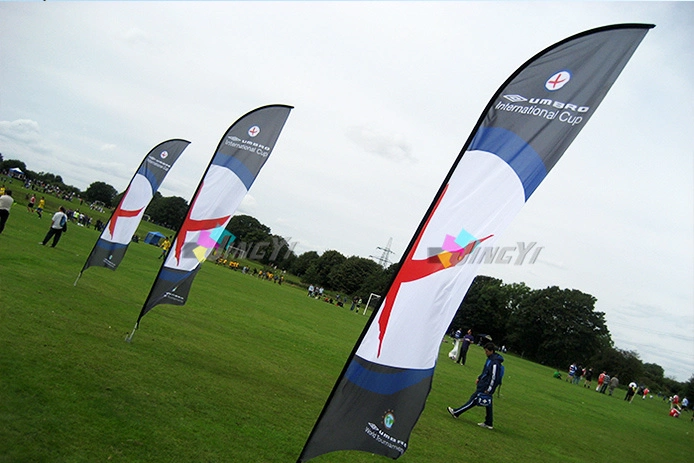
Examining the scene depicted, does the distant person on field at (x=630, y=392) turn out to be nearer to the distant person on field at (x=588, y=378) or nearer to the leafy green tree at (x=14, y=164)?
the distant person on field at (x=588, y=378)

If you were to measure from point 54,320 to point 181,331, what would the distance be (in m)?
3.24

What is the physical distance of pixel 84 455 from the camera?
15.8ft

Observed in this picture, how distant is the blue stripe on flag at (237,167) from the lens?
31.3 ft

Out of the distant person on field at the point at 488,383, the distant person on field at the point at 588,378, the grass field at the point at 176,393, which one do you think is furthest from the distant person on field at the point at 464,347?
the distant person on field at the point at 588,378

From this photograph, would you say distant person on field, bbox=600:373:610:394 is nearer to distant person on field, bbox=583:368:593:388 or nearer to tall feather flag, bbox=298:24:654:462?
distant person on field, bbox=583:368:593:388

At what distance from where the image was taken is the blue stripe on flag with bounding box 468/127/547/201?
189 inches

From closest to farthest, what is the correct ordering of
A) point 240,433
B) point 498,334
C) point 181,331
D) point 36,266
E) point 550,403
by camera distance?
point 240,433 → point 181,331 → point 36,266 → point 550,403 → point 498,334

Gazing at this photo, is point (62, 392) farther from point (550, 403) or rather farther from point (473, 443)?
point (550, 403)

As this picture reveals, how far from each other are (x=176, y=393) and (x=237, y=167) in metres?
4.27

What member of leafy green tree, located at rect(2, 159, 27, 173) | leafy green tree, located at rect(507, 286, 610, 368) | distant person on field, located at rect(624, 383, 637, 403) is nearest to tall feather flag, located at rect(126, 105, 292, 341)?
distant person on field, located at rect(624, 383, 637, 403)

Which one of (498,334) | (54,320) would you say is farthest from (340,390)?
(498,334)

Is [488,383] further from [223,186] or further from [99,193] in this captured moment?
[99,193]

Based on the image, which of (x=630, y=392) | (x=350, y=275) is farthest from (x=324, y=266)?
(x=630, y=392)

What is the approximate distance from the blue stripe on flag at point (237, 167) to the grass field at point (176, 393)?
11.8ft
